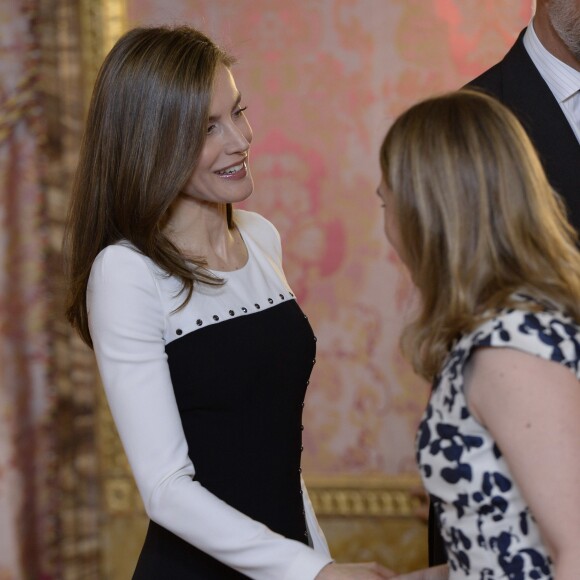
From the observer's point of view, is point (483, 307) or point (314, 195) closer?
point (483, 307)

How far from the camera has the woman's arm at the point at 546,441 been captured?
127 cm

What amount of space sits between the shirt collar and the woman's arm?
4.13 feet

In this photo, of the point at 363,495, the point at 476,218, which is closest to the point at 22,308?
the point at 363,495

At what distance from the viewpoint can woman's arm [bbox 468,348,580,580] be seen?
1.27 m

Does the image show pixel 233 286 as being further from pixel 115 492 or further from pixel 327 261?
pixel 115 492

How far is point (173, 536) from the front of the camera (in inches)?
75.7

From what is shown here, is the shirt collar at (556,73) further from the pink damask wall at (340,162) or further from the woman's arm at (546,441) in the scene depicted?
the woman's arm at (546,441)

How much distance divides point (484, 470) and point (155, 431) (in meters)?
0.63

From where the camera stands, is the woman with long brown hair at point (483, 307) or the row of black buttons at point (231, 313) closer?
the woman with long brown hair at point (483, 307)

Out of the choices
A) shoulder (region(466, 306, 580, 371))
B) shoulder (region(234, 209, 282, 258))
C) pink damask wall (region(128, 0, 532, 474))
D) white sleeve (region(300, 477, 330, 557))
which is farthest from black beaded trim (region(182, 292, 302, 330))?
pink damask wall (region(128, 0, 532, 474))

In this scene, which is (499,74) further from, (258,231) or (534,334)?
(534,334)

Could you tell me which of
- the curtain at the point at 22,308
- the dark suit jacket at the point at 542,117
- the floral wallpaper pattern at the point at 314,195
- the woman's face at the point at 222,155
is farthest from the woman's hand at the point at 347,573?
the curtain at the point at 22,308

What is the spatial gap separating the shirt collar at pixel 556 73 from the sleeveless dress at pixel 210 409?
2.80 feet

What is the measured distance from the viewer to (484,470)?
1378 mm
